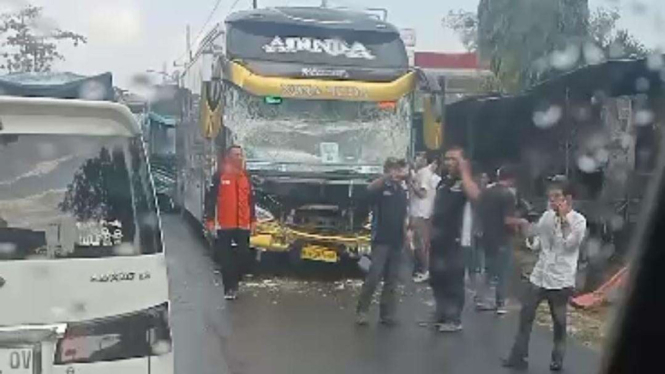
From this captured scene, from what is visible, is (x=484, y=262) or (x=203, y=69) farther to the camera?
(x=203, y=69)

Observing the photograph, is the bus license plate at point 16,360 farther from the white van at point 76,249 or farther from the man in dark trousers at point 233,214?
the man in dark trousers at point 233,214

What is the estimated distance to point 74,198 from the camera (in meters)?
4.67

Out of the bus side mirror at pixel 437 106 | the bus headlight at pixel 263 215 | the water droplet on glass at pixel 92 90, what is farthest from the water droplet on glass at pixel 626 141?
the water droplet on glass at pixel 92 90

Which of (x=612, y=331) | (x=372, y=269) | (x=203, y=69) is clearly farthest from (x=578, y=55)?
(x=612, y=331)

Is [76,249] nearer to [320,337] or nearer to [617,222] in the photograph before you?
[320,337]

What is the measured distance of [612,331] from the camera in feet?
7.79

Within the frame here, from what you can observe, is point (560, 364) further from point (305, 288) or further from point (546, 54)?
point (546, 54)

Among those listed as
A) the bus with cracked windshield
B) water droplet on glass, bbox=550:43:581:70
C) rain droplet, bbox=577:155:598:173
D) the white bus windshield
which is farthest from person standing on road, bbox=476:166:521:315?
water droplet on glass, bbox=550:43:581:70

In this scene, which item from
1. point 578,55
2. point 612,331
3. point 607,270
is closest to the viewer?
point 612,331

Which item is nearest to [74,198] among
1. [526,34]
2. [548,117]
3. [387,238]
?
[387,238]

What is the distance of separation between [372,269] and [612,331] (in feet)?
25.9

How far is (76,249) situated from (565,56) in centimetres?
1643

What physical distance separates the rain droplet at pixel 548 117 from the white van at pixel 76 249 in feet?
38.6

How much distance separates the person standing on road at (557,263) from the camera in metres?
8.05
